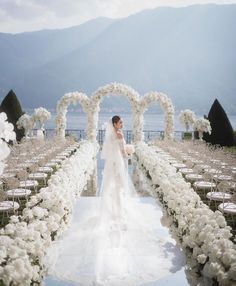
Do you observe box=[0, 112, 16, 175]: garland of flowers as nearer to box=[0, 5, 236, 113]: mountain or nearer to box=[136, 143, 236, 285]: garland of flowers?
box=[136, 143, 236, 285]: garland of flowers

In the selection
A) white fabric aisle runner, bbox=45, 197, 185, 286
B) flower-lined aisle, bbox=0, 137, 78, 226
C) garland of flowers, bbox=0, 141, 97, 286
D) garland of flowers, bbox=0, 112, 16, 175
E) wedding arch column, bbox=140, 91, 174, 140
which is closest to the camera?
garland of flowers, bbox=0, 112, 16, 175

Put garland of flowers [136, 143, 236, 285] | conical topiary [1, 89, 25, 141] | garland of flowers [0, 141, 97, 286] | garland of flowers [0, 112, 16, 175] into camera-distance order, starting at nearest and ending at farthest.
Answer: garland of flowers [0, 112, 16, 175]
garland of flowers [0, 141, 97, 286]
garland of flowers [136, 143, 236, 285]
conical topiary [1, 89, 25, 141]

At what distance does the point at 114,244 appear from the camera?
6734 mm

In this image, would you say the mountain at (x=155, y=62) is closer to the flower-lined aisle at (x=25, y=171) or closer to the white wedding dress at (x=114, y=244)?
the flower-lined aisle at (x=25, y=171)

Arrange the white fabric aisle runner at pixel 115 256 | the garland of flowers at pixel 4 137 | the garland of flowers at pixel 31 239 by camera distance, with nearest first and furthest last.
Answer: the garland of flowers at pixel 4 137
the garland of flowers at pixel 31 239
the white fabric aisle runner at pixel 115 256

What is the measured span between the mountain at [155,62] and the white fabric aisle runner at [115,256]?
108m

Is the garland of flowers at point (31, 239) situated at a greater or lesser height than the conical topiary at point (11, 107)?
lesser

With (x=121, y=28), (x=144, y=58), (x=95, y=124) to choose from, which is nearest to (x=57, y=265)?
(x=95, y=124)

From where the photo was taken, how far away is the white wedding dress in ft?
18.4

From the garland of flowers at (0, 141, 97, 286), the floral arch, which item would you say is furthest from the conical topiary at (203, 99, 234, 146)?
the garland of flowers at (0, 141, 97, 286)

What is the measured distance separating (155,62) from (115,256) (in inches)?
5976

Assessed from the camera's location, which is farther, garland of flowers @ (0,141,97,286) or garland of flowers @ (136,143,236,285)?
garland of flowers @ (136,143,236,285)

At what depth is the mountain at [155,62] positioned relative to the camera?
410ft

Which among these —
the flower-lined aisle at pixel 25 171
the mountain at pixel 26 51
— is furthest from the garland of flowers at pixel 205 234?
the mountain at pixel 26 51
